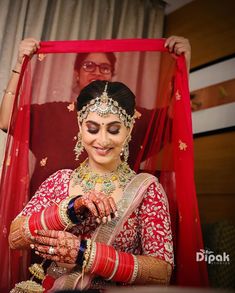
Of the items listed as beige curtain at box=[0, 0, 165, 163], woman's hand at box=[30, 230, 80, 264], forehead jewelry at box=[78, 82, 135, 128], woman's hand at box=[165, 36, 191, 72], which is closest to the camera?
woman's hand at box=[30, 230, 80, 264]

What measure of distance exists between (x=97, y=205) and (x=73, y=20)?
1.02 metres

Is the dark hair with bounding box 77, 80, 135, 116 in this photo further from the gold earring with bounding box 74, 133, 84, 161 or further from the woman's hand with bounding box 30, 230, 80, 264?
the woman's hand with bounding box 30, 230, 80, 264

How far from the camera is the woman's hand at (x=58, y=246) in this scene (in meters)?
0.87

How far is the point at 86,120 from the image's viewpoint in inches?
41.3

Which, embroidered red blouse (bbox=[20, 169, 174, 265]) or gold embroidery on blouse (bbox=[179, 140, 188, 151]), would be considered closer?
embroidered red blouse (bbox=[20, 169, 174, 265])

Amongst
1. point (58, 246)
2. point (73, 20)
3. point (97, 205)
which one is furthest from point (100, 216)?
point (73, 20)

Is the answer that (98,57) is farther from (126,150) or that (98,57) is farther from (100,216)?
(100,216)

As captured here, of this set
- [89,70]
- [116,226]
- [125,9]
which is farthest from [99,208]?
[125,9]

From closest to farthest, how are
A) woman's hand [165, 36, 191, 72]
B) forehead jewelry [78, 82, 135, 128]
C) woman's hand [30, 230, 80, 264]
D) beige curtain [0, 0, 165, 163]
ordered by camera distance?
woman's hand [30, 230, 80, 264], forehead jewelry [78, 82, 135, 128], woman's hand [165, 36, 191, 72], beige curtain [0, 0, 165, 163]

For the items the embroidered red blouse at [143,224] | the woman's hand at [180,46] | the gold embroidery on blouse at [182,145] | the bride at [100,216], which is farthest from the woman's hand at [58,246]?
the woman's hand at [180,46]

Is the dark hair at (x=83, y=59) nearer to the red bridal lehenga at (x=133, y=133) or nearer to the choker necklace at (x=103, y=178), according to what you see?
the red bridal lehenga at (x=133, y=133)

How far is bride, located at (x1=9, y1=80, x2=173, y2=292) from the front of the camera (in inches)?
34.9

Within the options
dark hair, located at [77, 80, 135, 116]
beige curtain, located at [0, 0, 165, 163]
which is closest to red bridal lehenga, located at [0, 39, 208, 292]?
dark hair, located at [77, 80, 135, 116]

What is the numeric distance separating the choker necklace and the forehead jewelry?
0.15 m
